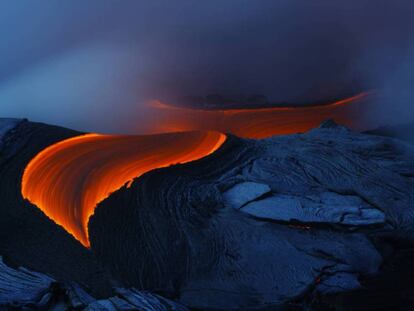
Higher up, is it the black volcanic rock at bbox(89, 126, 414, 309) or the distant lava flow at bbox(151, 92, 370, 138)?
the distant lava flow at bbox(151, 92, 370, 138)

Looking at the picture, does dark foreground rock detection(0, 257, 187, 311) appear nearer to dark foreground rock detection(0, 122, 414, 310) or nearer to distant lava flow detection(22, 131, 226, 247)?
dark foreground rock detection(0, 122, 414, 310)

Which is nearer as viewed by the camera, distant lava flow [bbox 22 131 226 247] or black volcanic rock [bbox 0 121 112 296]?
black volcanic rock [bbox 0 121 112 296]

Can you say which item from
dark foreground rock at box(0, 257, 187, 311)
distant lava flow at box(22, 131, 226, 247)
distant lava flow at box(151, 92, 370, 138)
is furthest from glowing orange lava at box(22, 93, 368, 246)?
distant lava flow at box(151, 92, 370, 138)

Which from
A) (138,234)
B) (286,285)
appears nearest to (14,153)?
(138,234)

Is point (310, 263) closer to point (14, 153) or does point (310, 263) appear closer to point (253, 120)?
point (14, 153)

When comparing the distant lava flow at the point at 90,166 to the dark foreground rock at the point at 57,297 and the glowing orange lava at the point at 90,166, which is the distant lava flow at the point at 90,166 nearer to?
the glowing orange lava at the point at 90,166

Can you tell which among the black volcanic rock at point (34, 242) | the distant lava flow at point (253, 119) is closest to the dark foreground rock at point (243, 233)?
the black volcanic rock at point (34, 242)

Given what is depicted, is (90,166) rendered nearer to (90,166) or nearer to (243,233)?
(90,166)
